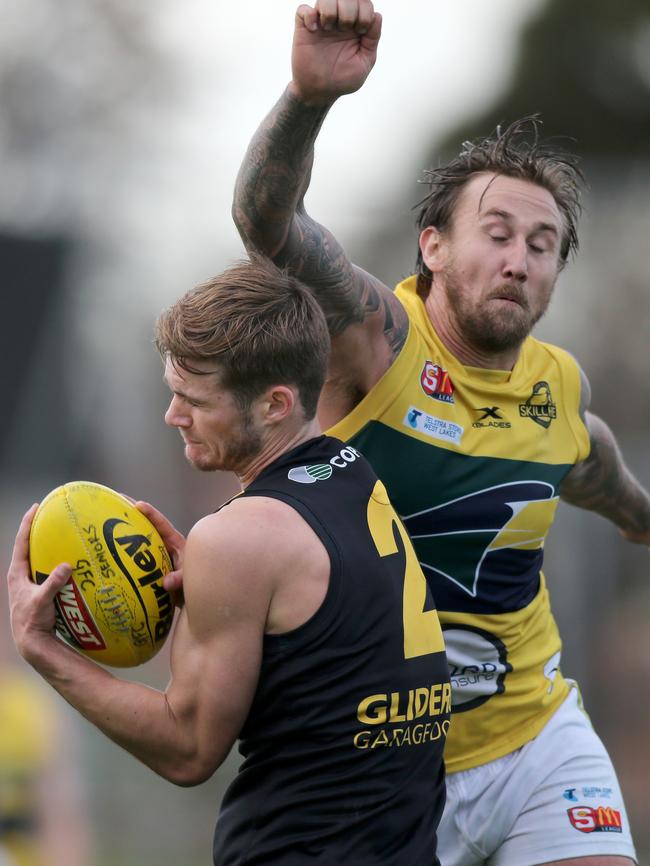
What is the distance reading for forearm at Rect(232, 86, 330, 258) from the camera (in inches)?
149

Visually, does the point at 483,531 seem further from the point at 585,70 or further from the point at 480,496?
the point at 585,70

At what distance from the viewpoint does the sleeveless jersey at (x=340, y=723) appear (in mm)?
3383

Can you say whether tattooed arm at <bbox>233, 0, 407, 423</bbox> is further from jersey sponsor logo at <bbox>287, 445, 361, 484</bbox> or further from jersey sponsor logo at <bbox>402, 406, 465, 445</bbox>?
jersey sponsor logo at <bbox>287, 445, 361, 484</bbox>

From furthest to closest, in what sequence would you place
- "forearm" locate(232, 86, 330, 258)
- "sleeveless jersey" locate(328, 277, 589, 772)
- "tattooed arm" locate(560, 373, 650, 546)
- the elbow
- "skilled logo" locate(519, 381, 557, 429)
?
"tattooed arm" locate(560, 373, 650, 546), "skilled logo" locate(519, 381, 557, 429), "sleeveless jersey" locate(328, 277, 589, 772), "forearm" locate(232, 86, 330, 258), the elbow

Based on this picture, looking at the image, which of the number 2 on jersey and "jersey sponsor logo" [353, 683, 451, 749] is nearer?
"jersey sponsor logo" [353, 683, 451, 749]

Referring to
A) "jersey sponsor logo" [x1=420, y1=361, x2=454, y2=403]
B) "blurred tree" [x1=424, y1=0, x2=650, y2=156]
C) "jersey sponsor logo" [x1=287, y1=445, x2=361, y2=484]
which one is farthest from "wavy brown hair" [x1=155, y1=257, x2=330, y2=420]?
"blurred tree" [x1=424, y1=0, x2=650, y2=156]

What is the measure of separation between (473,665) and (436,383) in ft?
3.26

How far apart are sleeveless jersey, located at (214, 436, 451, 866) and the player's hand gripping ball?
0.40m

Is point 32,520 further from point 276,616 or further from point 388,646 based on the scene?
point 388,646

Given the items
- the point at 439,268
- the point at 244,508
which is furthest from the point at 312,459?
the point at 439,268

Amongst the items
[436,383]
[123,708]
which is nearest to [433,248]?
[436,383]

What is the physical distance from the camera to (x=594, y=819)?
456cm

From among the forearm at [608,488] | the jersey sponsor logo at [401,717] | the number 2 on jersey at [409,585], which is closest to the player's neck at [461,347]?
the forearm at [608,488]

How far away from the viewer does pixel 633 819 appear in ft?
34.8
